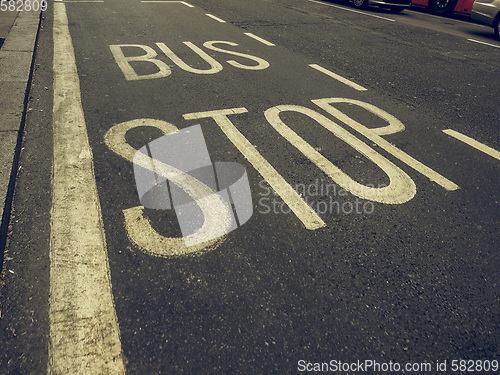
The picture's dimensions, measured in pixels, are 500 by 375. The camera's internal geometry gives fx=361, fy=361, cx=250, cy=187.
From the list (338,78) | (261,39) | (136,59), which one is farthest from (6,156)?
(261,39)

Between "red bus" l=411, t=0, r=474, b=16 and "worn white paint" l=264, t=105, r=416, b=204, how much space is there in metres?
11.5

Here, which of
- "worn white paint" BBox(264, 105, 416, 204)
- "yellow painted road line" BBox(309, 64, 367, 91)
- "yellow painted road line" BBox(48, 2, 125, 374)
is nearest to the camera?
"yellow painted road line" BBox(48, 2, 125, 374)

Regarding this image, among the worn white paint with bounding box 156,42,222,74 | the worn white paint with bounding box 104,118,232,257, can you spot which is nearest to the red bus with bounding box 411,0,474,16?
the worn white paint with bounding box 156,42,222,74

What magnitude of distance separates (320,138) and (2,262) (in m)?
2.69

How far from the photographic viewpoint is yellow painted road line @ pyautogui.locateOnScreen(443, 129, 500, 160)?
3.51m

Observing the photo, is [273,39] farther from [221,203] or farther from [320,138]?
[221,203]

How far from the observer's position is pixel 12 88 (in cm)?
389

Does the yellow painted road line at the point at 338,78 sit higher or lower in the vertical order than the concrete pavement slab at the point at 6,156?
higher

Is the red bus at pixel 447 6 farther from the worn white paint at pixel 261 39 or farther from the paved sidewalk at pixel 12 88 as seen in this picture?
the paved sidewalk at pixel 12 88

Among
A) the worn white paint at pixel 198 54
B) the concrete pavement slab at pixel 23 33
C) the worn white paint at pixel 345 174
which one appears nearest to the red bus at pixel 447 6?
the worn white paint at pixel 198 54

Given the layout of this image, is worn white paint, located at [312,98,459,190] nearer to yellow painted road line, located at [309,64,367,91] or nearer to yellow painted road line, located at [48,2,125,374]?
yellow painted road line, located at [309,64,367,91]

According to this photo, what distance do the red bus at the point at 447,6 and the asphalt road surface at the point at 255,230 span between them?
9.10 metres

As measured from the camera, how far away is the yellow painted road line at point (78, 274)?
160cm

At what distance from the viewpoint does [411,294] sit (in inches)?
78.6
